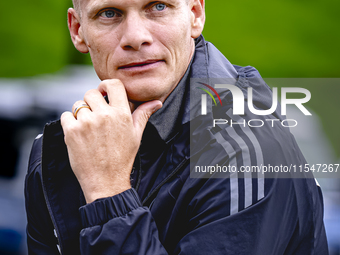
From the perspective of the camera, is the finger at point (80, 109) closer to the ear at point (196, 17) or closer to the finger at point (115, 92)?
the finger at point (115, 92)

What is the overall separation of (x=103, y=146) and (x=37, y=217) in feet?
2.60

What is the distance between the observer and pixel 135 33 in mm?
1938

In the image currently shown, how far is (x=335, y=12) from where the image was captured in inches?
332

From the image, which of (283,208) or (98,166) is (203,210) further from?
(98,166)

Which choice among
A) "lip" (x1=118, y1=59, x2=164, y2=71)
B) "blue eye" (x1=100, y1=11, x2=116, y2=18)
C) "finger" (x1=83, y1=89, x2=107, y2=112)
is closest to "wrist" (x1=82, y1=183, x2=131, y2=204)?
"finger" (x1=83, y1=89, x2=107, y2=112)

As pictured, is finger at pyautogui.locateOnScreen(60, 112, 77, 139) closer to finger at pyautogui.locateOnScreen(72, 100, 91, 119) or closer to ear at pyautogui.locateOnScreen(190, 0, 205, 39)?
finger at pyautogui.locateOnScreen(72, 100, 91, 119)

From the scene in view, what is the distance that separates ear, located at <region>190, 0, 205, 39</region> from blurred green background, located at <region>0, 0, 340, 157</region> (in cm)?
637

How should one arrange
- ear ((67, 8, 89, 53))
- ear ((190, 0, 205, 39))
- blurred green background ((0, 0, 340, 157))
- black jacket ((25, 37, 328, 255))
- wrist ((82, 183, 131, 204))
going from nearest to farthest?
1. black jacket ((25, 37, 328, 255))
2. wrist ((82, 183, 131, 204))
3. ear ((190, 0, 205, 39))
4. ear ((67, 8, 89, 53))
5. blurred green background ((0, 0, 340, 157))

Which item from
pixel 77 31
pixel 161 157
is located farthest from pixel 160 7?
pixel 161 157

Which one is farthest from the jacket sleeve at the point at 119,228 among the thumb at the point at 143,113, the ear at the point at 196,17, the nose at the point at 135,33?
the ear at the point at 196,17

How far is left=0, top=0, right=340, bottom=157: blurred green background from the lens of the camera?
27.9 ft

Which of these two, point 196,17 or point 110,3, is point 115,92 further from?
point 196,17

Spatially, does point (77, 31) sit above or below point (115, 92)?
above

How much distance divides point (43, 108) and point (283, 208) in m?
4.58
